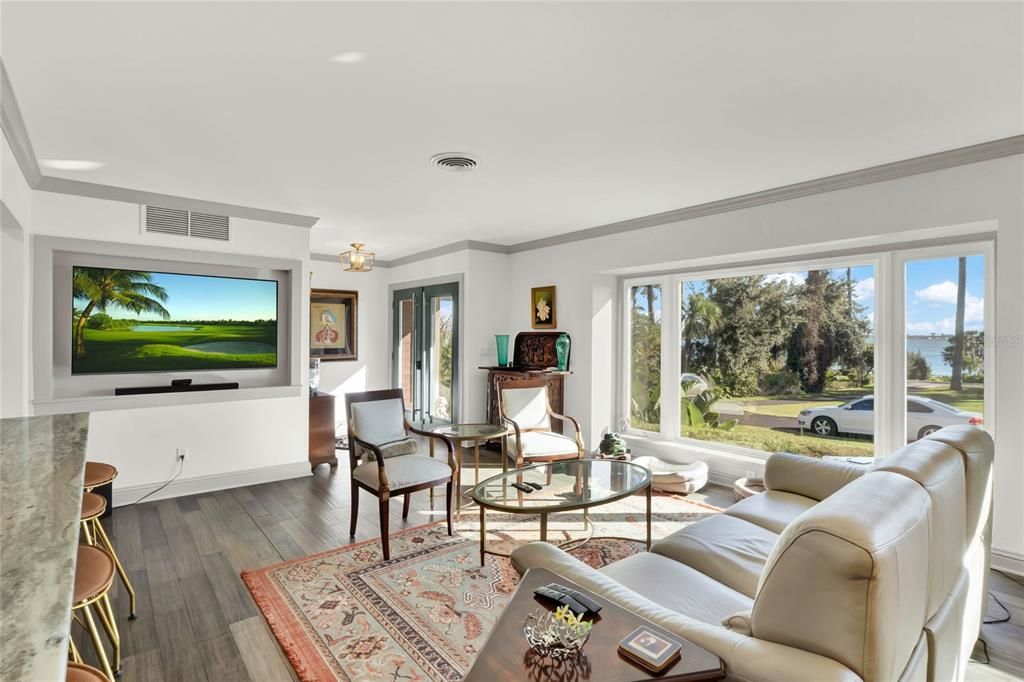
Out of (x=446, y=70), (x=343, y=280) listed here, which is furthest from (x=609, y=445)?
(x=343, y=280)

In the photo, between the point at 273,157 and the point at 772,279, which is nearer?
the point at 273,157

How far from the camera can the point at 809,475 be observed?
2.80m

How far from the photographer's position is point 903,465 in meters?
1.64

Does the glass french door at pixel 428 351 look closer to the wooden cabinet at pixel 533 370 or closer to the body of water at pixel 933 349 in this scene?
the wooden cabinet at pixel 533 370

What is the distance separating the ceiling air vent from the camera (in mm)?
3146

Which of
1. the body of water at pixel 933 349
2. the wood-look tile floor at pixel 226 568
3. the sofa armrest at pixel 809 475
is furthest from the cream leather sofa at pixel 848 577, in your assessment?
the body of water at pixel 933 349

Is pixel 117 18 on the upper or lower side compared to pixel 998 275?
upper

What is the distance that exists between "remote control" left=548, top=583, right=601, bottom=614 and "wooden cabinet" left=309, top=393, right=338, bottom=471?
4.20m

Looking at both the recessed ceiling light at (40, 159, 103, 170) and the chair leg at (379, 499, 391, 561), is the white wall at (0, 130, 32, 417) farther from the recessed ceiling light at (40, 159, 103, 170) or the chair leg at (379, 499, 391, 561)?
the chair leg at (379, 499, 391, 561)

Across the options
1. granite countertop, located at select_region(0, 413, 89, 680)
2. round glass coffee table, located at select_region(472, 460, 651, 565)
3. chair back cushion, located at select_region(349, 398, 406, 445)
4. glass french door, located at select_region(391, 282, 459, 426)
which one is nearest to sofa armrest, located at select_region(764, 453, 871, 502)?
round glass coffee table, located at select_region(472, 460, 651, 565)

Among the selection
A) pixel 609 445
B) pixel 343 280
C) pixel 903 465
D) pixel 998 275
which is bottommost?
pixel 609 445

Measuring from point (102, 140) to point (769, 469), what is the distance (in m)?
4.16

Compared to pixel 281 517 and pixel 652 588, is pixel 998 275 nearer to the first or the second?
pixel 652 588

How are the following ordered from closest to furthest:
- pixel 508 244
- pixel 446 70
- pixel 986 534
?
pixel 446 70 < pixel 986 534 < pixel 508 244
